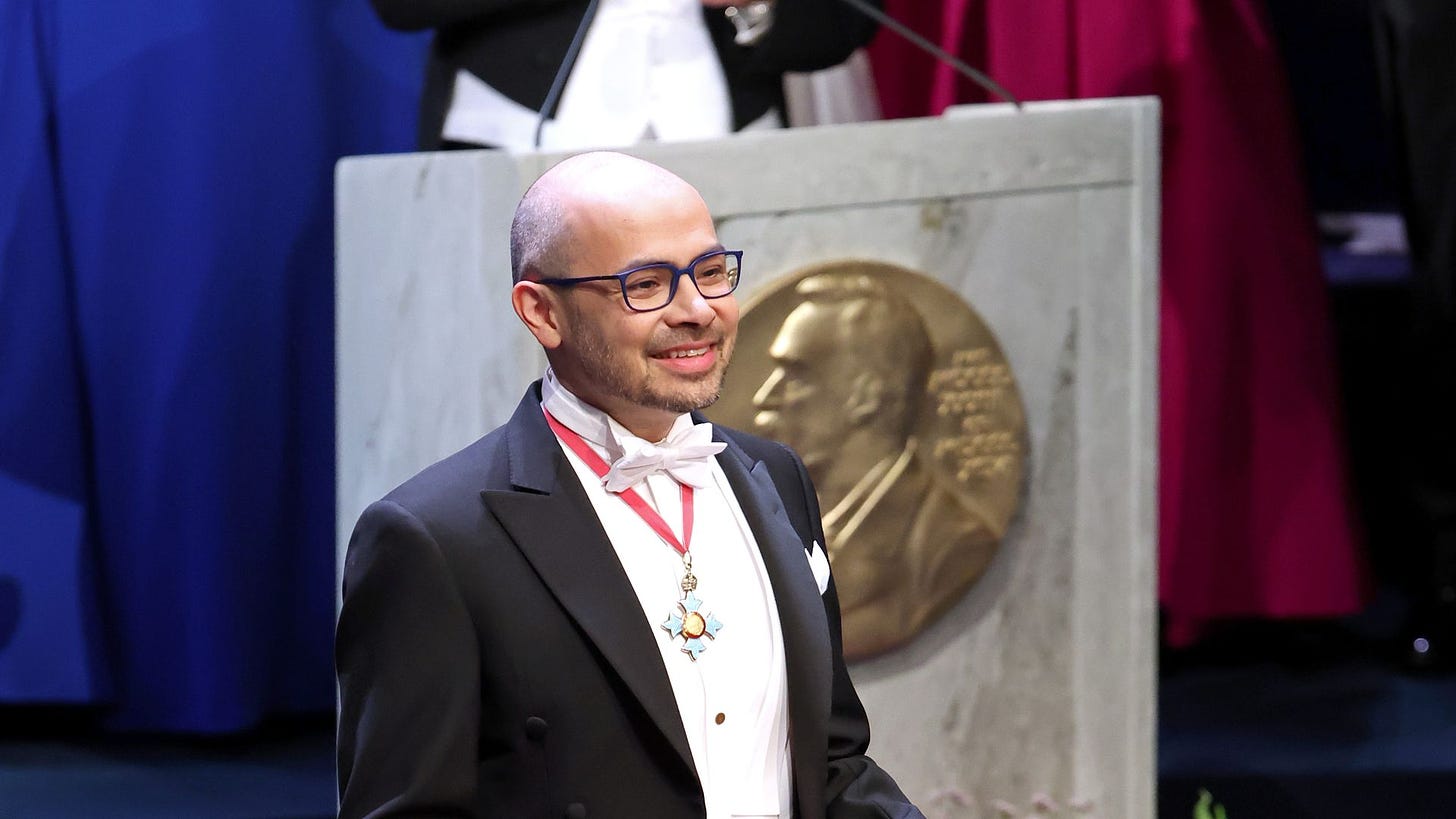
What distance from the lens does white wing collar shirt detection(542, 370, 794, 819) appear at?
1367 mm

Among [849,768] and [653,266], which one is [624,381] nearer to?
[653,266]

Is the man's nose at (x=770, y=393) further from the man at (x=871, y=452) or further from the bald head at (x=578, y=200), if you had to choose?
the bald head at (x=578, y=200)

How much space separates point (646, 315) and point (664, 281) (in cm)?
3

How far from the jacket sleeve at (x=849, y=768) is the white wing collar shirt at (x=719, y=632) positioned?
0.05m

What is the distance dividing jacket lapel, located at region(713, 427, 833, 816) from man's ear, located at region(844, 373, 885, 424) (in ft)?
2.68

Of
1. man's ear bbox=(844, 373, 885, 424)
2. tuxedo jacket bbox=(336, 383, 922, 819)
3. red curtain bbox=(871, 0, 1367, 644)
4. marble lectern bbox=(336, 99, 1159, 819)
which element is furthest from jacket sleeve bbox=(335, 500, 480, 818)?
red curtain bbox=(871, 0, 1367, 644)

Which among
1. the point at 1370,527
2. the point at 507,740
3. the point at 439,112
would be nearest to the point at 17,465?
the point at 439,112

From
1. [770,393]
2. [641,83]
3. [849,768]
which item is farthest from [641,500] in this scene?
[641,83]

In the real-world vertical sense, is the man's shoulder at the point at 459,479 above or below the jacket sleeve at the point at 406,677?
above

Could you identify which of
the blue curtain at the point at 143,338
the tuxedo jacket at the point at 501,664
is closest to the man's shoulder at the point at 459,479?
the tuxedo jacket at the point at 501,664

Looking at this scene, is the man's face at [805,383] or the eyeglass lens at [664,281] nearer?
the eyeglass lens at [664,281]

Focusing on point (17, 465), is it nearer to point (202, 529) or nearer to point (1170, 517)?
point (202, 529)

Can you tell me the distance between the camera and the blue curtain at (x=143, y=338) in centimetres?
321

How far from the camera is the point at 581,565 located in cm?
135
